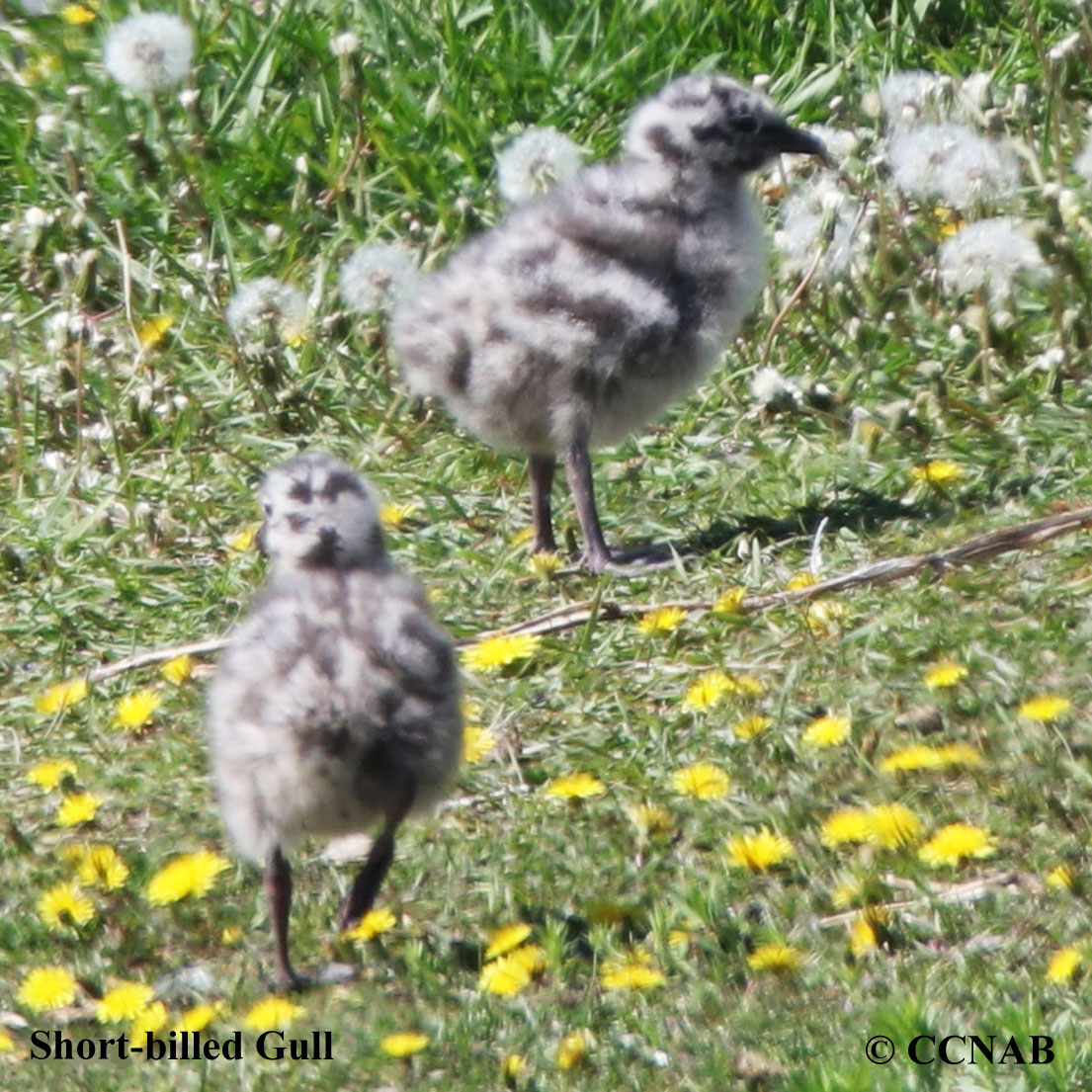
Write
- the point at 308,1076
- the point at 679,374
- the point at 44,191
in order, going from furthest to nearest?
the point at 44,191
the point at 679,374
the point at 308,1076

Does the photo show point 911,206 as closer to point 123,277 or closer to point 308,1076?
point 123,277

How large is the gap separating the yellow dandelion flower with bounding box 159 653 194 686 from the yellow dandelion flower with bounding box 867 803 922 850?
Result: 1.99m

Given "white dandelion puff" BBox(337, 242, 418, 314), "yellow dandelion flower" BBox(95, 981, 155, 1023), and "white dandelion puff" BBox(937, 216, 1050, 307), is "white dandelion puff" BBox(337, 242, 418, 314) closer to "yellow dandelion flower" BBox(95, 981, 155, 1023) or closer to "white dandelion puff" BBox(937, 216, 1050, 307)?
"white dandelion puff" BBox(937, 216, 1050, 307)

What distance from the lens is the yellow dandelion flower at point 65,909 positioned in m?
5.06

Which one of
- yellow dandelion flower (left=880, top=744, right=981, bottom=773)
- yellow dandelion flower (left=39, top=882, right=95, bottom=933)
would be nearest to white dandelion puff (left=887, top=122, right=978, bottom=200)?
yellow dandelion flower (left=880, top=744, right=981, bottom=773)

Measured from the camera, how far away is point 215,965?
16.3ft

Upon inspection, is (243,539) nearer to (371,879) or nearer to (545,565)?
(545,565)

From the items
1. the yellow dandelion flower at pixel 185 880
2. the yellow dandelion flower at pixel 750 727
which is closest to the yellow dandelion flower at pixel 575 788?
the yellow dandelion flower at pixel 750 727

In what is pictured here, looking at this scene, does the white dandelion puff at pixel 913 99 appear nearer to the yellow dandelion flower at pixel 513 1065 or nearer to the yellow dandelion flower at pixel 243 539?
the yellow dandelion flower at pixel 243 539

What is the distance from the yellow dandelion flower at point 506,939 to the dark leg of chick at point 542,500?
1.99m

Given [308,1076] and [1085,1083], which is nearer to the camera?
[1085,1083]

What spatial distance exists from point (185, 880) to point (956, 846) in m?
1.61

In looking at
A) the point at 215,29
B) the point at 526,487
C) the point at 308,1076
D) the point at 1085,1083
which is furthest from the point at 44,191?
the point at 1085,1083

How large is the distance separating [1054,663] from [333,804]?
1.87m
